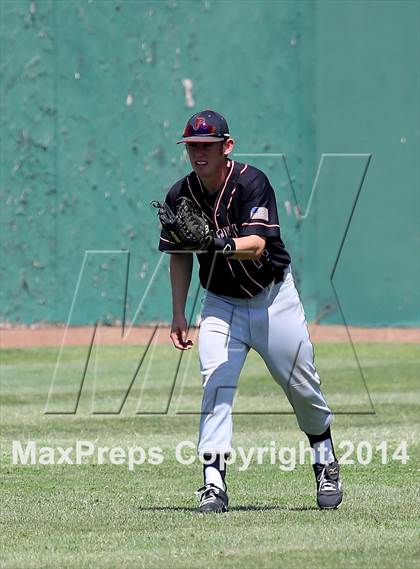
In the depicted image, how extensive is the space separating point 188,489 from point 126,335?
1241 centimetres

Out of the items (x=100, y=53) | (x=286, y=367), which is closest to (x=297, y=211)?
(x=100, y=53)

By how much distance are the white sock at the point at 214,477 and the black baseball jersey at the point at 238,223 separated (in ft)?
2.96

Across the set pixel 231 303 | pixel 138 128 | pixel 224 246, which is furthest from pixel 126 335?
pixel 224 246

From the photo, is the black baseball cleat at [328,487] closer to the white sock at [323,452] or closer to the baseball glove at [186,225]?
the white sock at [323,452]

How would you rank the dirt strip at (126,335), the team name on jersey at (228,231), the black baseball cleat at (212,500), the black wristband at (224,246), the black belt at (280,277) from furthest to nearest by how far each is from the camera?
the dirt strip at (126,335)
the black belt at (280,277)
the team name on jersey at (228,231)
the black baseball cleat at (212,500)
the black wristband at (224,246)

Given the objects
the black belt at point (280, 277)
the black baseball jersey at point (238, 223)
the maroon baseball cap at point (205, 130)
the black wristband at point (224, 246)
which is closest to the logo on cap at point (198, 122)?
the maroon baseball cap at point (205, 130)

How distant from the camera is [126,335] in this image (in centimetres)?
2092

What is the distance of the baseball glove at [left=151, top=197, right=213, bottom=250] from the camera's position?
281 inches

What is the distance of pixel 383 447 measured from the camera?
10.5 meters

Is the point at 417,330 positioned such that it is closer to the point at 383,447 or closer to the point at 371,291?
the point at 371,291

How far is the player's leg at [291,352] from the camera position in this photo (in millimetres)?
7395

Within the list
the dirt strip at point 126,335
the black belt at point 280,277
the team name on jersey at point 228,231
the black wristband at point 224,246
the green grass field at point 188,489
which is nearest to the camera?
the green grass field at point 188,489

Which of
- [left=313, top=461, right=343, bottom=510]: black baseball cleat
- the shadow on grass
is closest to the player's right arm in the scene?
the shadow on grass

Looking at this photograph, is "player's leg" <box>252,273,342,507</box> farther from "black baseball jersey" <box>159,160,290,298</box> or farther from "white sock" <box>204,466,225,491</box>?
"white sock" <box>204,466,225,491</box>
